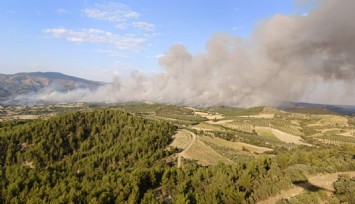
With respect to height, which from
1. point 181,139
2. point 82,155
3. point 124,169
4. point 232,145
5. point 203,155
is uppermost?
point 181,139

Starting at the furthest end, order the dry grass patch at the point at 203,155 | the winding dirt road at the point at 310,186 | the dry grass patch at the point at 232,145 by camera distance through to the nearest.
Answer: the dry grass patch at the point at 232,145 < the dry grass patch at the point at 203,155 < the winding dirt road at the point at 310,186

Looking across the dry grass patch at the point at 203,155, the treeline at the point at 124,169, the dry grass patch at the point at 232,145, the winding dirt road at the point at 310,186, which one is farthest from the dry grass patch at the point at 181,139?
the winding dirt road at the point at 310,186

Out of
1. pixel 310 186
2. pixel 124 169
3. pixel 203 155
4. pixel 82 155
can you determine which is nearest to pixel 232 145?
pixel 203 155

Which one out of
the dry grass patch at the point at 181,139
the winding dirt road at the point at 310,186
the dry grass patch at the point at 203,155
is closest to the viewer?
the winding dirt road at the point at 310,186

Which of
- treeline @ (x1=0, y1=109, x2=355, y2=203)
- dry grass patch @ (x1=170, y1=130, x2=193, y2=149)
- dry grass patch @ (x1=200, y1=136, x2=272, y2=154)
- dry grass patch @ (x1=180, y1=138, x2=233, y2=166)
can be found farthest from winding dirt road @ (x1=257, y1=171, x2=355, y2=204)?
dry grass patch @ (x1=200, y1=136, x2=272, y2=154)

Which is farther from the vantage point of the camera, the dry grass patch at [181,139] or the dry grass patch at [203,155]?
the dry grass patch at [181,139]

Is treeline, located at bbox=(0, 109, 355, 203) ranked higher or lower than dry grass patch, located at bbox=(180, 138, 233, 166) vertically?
higher

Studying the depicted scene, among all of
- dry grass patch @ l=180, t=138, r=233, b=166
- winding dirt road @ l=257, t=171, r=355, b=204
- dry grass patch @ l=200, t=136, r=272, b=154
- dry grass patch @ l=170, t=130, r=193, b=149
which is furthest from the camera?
dry grass patch @ l=200, t=136, r=272, b=154

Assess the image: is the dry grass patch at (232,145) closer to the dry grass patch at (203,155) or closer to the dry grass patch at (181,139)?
the dry grass patch at (181,139)

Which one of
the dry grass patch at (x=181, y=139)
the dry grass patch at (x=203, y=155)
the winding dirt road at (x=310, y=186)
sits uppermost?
the winding dirt road at (x=310, y=186)

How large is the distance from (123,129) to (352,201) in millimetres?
150627

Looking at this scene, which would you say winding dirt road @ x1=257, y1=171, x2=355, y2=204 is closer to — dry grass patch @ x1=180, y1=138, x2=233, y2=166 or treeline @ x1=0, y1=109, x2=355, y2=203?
treeline @ x1=0, y1=109, x2=355, y2=203

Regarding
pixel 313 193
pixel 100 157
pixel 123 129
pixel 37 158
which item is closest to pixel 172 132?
pixel 123 129

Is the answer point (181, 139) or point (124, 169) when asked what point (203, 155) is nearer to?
point (181, 139)
